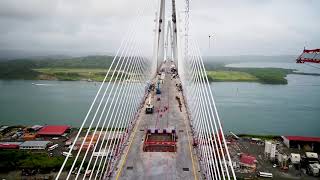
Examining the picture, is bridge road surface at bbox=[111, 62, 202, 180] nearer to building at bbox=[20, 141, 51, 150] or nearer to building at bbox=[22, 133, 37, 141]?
building at bbox=[20, 141, 51, 150]

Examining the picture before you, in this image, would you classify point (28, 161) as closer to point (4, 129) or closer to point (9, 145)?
point (9, 145)

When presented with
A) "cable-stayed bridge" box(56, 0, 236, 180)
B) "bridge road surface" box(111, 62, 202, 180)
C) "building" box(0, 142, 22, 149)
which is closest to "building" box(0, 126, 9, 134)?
"building" box(0, 142, 22, 149)

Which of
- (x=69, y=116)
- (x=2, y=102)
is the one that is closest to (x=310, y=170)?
(x=69, y=116)

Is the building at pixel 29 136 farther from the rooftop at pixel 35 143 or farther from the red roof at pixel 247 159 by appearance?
the red roof at pixel 247 159

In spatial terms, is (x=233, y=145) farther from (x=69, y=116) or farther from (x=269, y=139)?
(x=69, y=116)

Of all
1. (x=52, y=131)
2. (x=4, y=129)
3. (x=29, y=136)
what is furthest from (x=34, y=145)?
(x=4, y=129)

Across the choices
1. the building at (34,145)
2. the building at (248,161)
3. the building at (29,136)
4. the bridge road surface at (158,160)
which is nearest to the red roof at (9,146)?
the building at (34,145)

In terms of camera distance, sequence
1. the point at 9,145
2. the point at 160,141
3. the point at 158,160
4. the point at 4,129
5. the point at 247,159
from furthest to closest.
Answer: the point at 4,129 < the point at 9,145 < the point at 247,159 < the point at 160,141 < the point at 158,160
